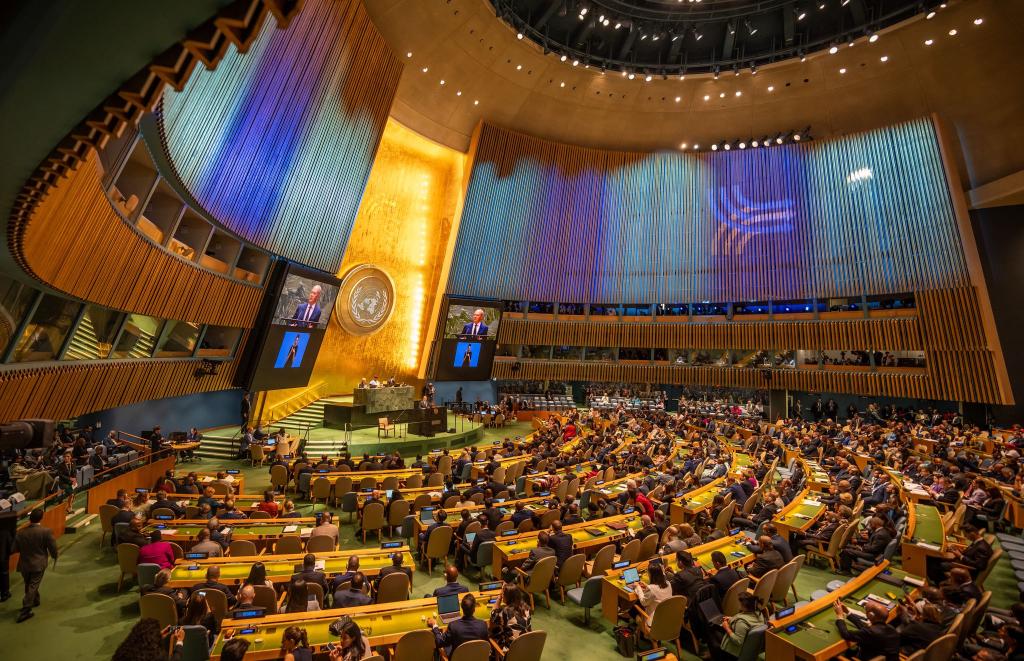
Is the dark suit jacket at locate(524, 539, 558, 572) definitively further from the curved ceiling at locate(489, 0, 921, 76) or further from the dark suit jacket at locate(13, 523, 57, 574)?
the curved ceiling at locate(489, 0, 921, 76)

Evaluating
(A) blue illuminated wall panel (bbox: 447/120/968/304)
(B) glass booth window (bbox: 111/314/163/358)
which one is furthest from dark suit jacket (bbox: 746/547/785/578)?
(A) blue illuminated wall panel (bbox: 447/120/968/304)

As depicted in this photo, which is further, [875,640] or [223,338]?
[223,338]

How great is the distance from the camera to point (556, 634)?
5547mm

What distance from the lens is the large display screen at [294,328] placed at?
595 inches

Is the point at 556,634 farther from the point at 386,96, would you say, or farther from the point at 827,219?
the point at 827,219

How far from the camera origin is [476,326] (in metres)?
22.4

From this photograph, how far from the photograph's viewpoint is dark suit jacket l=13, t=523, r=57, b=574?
17.9ft

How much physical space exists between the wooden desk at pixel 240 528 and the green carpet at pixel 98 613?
28.6 inches

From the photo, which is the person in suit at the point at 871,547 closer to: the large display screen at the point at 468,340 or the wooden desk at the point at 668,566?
the wooden desk at the point at 668,566

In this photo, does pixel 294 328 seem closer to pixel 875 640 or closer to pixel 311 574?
pixel 311 574

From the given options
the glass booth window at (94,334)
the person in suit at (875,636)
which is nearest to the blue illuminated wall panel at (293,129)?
the glass booth window at (94,334)

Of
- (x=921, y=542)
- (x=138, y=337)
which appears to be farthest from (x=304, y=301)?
(x=921, y=542)

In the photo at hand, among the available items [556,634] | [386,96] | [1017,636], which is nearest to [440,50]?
[386,96]

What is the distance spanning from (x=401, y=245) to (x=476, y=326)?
4.87m
